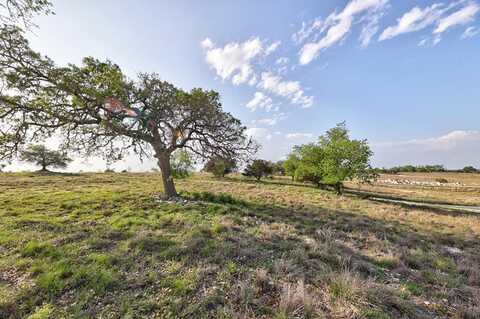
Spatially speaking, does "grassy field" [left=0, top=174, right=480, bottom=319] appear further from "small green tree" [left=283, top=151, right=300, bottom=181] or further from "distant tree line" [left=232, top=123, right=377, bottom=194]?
"small green tree" [left=283, top=151, right=300, bottom=181]

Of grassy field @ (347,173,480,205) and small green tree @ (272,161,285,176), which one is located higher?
small green tree @ (272,161,285,176)

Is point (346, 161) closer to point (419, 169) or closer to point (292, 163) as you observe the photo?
point (292, 163)

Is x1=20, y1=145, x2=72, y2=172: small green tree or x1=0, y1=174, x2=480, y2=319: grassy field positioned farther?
x1=20, y1=145, x2=72, y2=172: small green tree

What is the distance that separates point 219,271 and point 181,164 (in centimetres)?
1104

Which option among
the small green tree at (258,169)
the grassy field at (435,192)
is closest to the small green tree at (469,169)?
the grassy field at (435,192)

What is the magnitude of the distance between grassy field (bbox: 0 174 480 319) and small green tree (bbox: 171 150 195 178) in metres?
5.85

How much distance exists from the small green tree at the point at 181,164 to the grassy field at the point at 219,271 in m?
5.85

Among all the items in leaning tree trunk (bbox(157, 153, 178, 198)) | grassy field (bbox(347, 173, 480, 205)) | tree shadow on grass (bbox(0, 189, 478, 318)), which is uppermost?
leaning tree trunk (bbox(157, 153, 178, 198))

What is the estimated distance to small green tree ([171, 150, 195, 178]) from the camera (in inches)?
575

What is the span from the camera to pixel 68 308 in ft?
10.9

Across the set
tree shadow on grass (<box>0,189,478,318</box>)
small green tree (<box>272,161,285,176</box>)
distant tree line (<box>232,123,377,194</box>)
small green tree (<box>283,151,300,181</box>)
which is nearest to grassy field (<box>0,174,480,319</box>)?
tree shadow on grass (<box>0,189,478,318</box>)

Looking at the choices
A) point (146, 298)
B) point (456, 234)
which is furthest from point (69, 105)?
point (456, 234)

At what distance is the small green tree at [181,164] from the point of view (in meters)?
14.6

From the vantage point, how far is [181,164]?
1465cm
